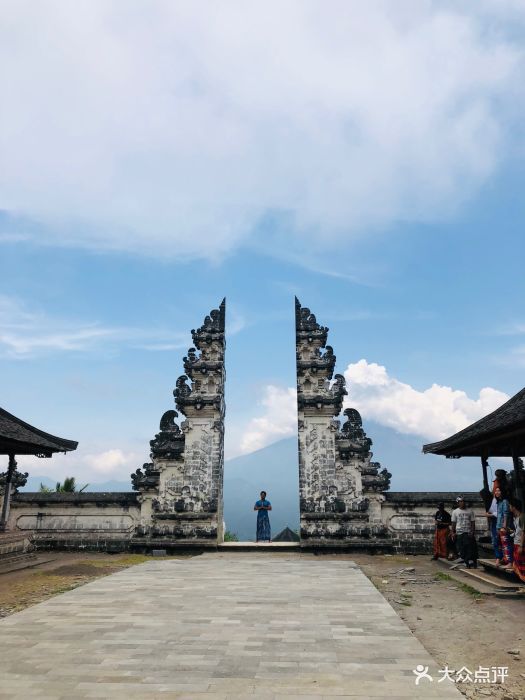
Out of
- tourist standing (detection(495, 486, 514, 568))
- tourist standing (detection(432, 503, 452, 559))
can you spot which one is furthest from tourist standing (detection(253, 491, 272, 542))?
tourist standing (detection(495, 486, 514, 568))

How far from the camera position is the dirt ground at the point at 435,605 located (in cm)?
564

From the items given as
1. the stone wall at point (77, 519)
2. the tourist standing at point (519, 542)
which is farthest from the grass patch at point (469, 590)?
the stone wall at point (77, 519)

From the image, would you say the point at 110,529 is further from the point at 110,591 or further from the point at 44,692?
the point at 44,692

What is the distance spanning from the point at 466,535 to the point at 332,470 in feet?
15.6

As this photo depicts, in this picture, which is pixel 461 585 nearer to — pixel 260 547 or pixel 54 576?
pixel 260 547

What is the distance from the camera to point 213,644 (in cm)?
611

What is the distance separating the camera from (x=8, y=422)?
1462cm

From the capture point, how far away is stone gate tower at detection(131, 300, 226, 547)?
1606 centimetres

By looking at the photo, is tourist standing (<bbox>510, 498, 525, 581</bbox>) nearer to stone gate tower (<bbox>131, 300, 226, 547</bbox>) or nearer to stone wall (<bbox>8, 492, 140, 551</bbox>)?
stone gate tower (<bbox>131, 300, 226, 547</bbox>)

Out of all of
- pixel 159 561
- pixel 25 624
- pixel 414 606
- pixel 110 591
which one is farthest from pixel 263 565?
pixel 25 624

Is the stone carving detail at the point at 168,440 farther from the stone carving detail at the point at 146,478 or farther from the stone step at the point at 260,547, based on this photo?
the stone step at the point at 260,547

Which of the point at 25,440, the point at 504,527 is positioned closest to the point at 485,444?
the point at 504,527

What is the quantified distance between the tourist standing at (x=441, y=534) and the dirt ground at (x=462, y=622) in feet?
6.98
